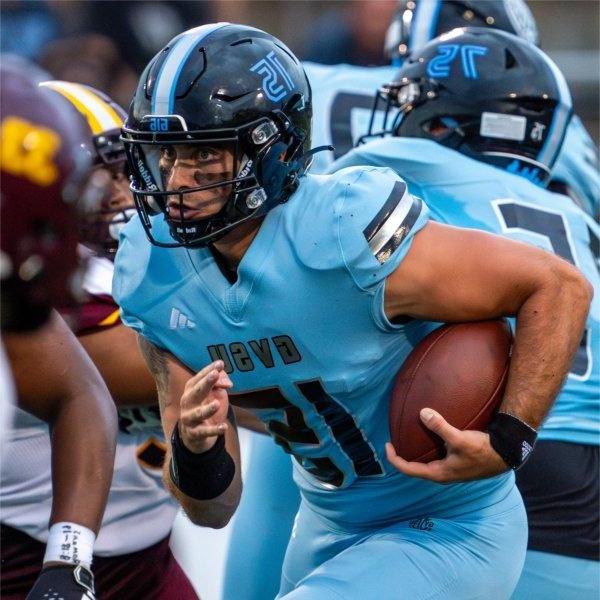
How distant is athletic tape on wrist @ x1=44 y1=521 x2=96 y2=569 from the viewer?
2.73 m

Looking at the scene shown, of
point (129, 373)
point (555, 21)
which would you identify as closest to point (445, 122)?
point (129, 373)

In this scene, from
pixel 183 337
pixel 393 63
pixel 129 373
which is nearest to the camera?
pixel 183 337

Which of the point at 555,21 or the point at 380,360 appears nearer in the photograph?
the point at 380,360

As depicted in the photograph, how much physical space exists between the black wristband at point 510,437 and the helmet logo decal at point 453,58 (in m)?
1.84

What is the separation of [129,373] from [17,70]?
4.96 feet

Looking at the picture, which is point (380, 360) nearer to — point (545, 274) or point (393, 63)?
point (545, 274)

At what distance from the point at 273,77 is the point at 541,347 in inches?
33.8

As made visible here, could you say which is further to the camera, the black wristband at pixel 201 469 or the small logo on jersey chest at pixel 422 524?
the small logo on jersey chest at pixel 422 524

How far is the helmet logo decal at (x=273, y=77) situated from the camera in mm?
2988

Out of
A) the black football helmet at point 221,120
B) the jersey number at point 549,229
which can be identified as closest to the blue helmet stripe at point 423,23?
the jersey number at point 549,229

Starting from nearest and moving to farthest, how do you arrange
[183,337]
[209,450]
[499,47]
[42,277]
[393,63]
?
1. [42,277]
2. [209,450]
3. [183,337]
4. [499,47]
5. [393,63]

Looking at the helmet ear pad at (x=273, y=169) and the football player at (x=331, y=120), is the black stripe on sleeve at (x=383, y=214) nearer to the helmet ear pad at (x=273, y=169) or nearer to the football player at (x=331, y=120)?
the helmet ear pad at (x=273, y=169)

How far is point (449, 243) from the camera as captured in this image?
2.85 m

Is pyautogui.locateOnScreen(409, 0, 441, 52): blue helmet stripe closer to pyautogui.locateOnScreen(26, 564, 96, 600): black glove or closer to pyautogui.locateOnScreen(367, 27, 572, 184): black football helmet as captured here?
pyautogui.locateOnScreen(367, 27, 572, 184): black football helmet
